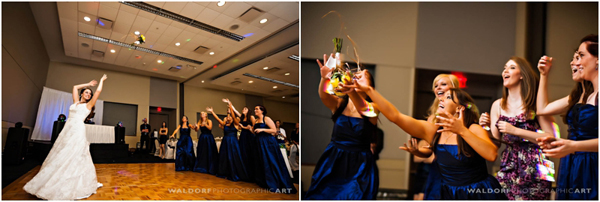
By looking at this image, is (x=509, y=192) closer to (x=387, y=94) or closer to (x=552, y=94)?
(x=552, y=94)

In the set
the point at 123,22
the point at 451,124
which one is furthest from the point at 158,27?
the point at 451,124

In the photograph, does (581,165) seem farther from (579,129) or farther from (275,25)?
(275,25)

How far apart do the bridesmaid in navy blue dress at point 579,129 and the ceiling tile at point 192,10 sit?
11.7 ft

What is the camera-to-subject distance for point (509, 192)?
2430mm

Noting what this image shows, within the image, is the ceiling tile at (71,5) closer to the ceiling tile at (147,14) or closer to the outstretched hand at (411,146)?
the ceiling tile at (147,14)

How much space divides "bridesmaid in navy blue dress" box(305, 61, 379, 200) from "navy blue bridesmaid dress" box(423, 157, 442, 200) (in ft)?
1.63

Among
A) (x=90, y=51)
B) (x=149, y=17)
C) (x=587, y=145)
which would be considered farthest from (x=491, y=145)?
(x=90, y=51)

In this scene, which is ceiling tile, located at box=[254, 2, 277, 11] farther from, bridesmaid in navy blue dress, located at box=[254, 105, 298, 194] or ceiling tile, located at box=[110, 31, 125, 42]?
ceiling tile, located at box=[110, 31, 125, 42]

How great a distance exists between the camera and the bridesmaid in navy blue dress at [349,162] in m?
2.37

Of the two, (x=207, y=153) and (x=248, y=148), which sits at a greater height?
(x=248, y=148)

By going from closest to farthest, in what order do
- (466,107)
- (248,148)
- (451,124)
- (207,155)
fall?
(451,124), (466,107), (248,148), (207,155)

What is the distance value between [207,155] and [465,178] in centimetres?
384

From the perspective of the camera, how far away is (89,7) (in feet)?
9.11

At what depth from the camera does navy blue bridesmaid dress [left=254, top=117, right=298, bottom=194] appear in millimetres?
3697
